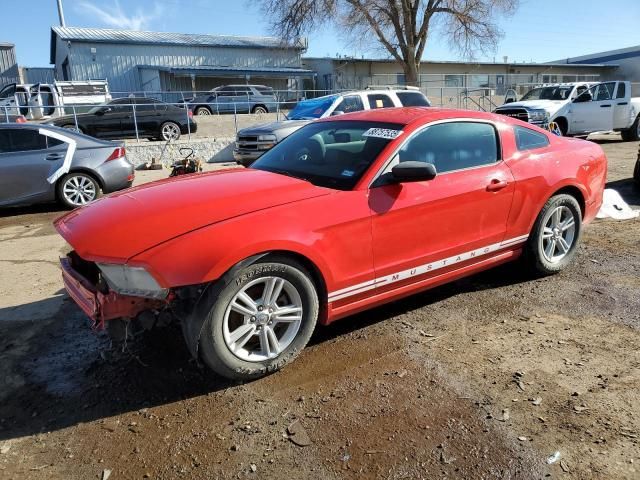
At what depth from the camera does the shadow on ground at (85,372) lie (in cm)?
284

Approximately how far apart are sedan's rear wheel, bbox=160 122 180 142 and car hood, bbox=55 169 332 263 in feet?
45.1

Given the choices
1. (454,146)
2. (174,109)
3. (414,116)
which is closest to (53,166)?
(414,116)

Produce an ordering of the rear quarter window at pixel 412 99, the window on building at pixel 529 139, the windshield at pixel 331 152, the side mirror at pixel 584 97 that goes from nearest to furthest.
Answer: the windshield at pixel 331 152 < the window on building at pixel 529 139 < the rear quarter window at pixel 412 99 < the side mirror at pixel 584 97

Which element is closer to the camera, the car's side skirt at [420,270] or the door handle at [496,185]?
the car's side skirt at [420,270]

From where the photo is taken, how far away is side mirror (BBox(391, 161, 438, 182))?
333 centimetres

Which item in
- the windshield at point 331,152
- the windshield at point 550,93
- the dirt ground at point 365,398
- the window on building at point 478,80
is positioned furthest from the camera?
the window on building at point 478,80

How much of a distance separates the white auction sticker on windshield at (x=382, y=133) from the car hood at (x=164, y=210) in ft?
2.27

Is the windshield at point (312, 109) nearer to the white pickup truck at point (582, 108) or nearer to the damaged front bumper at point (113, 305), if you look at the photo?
the white pickup truck at point (582, 108)

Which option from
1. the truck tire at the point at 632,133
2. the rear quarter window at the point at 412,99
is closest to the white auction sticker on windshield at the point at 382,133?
the rear quarter window at the point at 412,99

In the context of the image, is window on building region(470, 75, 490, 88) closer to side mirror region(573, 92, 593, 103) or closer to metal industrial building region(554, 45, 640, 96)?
metal industrial building region(554, 45, 640, 96)

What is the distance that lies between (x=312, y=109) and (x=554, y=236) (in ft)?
27.9

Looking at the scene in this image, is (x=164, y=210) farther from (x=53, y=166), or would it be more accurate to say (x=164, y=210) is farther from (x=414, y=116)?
(x=53, y=166)

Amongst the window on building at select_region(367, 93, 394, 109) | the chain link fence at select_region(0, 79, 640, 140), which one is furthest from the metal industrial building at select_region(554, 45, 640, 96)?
the window on building at select_region(367, 93, 394, 109)

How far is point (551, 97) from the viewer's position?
15.8m
